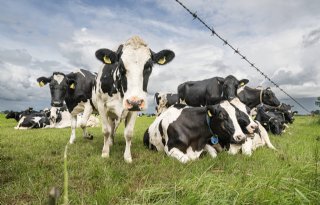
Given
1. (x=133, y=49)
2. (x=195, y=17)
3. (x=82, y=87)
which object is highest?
(x=195, y=17)

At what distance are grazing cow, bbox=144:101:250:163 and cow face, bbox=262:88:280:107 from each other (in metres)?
10.4

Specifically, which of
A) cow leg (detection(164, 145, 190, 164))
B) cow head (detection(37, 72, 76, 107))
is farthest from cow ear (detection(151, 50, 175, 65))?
cow head (detection(37, 72, 76, 107))

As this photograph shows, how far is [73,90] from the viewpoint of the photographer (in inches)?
428

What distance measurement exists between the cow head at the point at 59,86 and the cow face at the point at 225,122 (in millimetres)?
5125

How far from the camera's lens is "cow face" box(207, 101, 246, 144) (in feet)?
24.0

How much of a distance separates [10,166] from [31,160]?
83 centimetres

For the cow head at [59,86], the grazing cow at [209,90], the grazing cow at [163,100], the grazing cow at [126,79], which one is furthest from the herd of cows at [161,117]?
the grazing cow at [163,100]

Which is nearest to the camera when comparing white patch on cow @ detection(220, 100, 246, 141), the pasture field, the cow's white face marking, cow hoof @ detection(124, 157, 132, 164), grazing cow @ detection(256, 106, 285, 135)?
the pasture field

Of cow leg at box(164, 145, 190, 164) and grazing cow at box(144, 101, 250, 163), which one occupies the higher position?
grazing cow at box(144, 101, 250, 163)

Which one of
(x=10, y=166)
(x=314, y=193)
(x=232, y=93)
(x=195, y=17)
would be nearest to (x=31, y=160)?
(x=10, y=166)

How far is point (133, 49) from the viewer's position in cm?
650

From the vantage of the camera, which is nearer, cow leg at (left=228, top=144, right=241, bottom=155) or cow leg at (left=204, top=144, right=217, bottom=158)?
cow leg at (left=204, top=144, right=217, bottom=158)

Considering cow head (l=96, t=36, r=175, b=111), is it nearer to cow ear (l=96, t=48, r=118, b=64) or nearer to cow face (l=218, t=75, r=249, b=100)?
cow ear (l=96, t=48, r=118, b=64)

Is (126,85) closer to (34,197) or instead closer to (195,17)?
(195,17)
